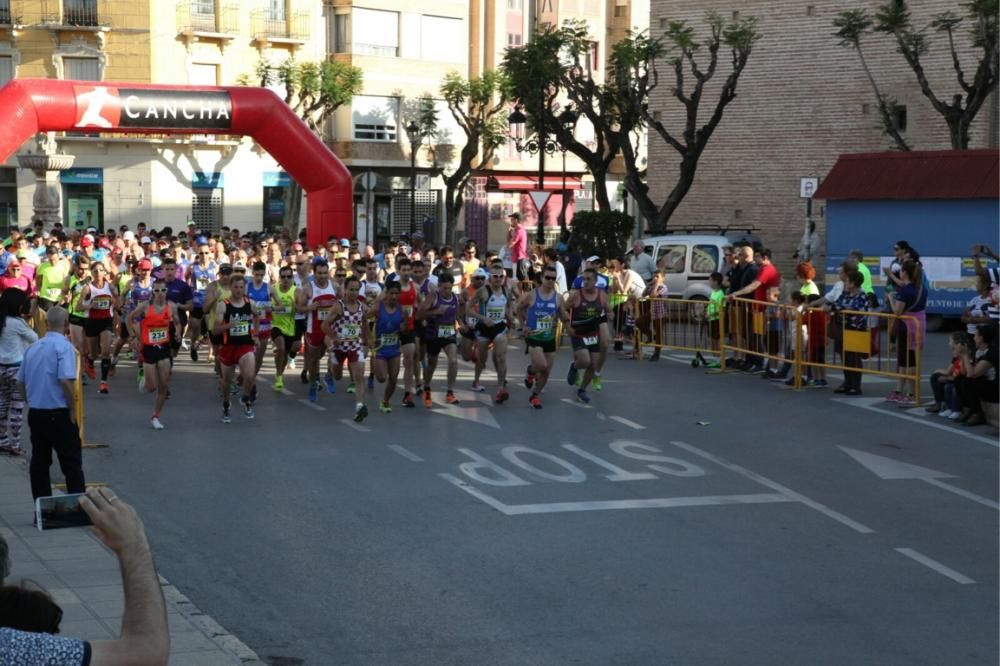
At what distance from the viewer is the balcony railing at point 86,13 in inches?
1932

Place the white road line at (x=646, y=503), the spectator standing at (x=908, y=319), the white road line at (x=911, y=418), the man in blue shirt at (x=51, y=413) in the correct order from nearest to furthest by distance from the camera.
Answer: the man in blue shirt at (x=51, y=413)
the white road line at (x=646, y=503)
the white road line at (x=911, y=418)
the spectator standing at (x=908, y=319)

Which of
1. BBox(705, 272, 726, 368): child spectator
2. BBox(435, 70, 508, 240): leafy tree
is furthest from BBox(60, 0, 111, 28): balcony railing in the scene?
BBox(705, 272, 726, 368): child spectator

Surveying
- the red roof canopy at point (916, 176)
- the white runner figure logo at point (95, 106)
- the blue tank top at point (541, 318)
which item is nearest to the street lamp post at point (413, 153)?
the red roof canopy at point (916, 176)

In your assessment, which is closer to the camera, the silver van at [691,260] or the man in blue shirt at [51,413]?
the man in blue shirt at [51,413]

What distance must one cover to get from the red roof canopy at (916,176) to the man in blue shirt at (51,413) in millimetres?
19843

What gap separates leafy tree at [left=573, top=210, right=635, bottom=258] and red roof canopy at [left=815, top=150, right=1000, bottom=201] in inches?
347

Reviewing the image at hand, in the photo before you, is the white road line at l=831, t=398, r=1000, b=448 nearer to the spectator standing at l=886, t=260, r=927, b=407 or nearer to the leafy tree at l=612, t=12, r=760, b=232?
the spectator standing at l=886, t=260, r=927, b=407

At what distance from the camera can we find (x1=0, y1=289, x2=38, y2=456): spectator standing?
13.4m

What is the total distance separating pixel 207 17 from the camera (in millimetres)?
51219

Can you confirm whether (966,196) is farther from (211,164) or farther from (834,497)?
(211,164)

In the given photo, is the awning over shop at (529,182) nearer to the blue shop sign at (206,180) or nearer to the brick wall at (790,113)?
the blue shop sign at (206,180)

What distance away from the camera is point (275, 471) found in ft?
44.0

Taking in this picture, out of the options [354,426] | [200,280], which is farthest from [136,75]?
[354,426]

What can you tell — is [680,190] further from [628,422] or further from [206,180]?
[628,422]
